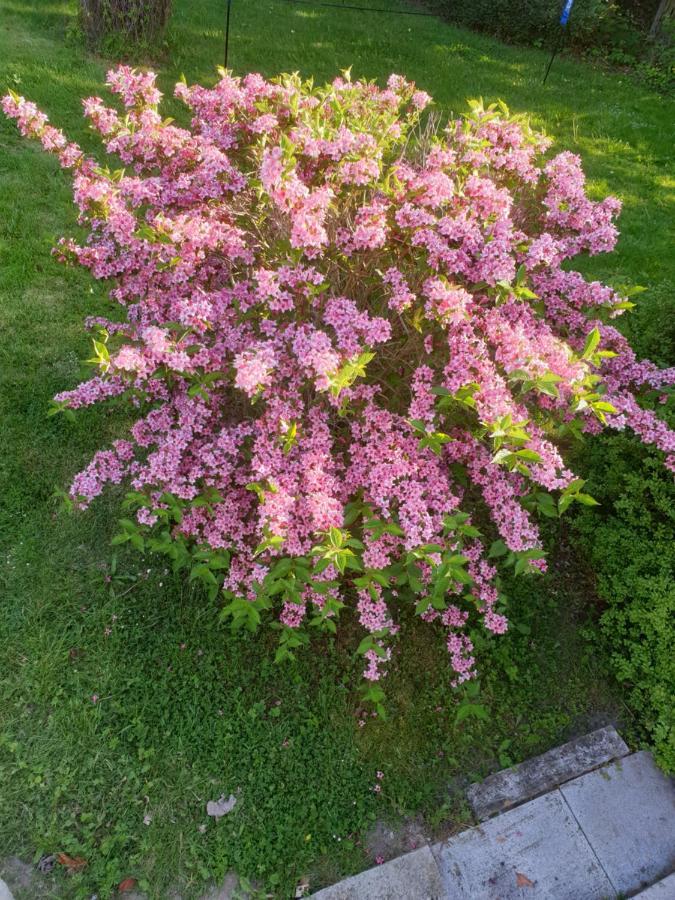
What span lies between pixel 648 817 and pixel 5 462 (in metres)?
4.06

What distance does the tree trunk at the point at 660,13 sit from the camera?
1032 cm

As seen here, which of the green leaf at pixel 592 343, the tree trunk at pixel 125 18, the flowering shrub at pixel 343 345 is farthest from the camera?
the tree trunk at pixel 125 18

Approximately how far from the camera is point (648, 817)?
291 cm

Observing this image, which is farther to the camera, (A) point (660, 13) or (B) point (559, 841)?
(A) point (660, 13)

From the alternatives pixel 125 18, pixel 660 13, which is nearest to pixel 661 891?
pixel 125 18

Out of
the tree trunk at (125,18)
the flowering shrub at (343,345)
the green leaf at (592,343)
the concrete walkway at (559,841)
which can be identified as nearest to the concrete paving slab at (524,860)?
the concrete walkway at (559,841)

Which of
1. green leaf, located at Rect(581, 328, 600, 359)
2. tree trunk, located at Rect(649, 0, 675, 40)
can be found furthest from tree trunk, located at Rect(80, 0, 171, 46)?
tree trunk, located at Rect(649, 0, 675, 40)

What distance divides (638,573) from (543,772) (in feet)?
3.59

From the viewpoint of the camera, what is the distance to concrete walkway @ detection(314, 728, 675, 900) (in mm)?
2672

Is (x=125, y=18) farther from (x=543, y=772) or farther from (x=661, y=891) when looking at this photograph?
(x=661, y=891)

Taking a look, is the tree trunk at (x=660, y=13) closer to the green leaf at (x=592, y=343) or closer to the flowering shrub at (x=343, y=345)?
the flowering shrub at (x=343, y=345)

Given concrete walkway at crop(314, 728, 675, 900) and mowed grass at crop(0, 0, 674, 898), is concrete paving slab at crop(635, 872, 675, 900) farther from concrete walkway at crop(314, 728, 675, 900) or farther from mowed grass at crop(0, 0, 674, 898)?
mowed grass at crop(0, 0, 674, 898)

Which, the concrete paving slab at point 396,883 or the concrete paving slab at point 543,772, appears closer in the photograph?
the concrete paving slab at point 396,883

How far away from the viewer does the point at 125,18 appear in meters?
7.52
